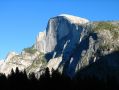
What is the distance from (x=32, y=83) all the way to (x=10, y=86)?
31.6ft

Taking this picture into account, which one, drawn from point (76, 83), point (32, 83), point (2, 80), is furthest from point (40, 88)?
point (76, 83)

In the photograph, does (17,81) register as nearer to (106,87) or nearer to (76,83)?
(76,83)

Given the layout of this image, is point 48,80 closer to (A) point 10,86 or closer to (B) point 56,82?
(B) point 56,82

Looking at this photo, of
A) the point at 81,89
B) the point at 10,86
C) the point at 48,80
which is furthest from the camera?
A: the point at 81,89

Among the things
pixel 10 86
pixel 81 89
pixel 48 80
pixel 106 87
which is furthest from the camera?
pixel 106 87

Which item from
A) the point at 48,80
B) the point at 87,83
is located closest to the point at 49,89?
the point at 48,80

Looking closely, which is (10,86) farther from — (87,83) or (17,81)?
(87,83)

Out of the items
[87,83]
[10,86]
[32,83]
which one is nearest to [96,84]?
[87,83]

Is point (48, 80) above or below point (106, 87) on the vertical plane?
above

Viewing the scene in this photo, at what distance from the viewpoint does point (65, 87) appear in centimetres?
13950

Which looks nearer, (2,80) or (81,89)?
(2,80)

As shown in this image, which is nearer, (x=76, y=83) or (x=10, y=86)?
(x=10, y=86)

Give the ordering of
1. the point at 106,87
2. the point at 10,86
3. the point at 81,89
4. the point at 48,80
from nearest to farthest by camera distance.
Answer: the point at 10,86 → the point at 48,80 → the point at 81,89 → the point at 106,87

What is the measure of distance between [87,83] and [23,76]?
3001 cm
